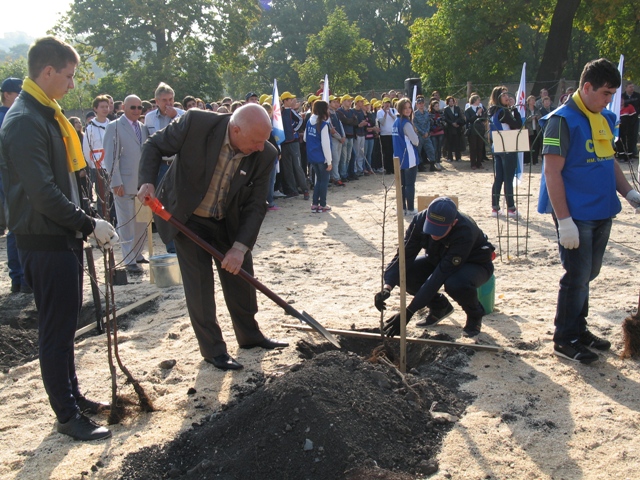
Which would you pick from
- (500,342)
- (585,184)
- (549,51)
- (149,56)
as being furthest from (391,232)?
(149,56)

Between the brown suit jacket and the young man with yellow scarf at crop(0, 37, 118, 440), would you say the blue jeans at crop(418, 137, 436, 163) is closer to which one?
the brown suit jacket

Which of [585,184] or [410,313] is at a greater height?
[585,184]

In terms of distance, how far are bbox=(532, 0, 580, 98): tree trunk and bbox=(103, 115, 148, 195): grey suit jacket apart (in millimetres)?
19368

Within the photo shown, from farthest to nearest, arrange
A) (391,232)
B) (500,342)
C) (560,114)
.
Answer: (391,232) → (500,342) → (560,114)

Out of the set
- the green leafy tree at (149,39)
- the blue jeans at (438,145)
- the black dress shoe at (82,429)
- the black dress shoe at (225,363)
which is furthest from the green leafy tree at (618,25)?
the black dress shoe at (82,429)

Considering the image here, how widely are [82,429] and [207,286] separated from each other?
4.46ft

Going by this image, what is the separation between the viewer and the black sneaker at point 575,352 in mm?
4457

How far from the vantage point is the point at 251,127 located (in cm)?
403

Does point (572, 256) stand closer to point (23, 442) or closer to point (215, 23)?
point (23, 442)

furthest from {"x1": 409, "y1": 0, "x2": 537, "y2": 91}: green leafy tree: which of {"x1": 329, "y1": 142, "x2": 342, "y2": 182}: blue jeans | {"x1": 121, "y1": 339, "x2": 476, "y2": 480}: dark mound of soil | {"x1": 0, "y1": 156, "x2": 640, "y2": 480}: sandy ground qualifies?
{"x1": 121, "y1": 339, "x2": 476, "y2": 480}: dark mound of soil

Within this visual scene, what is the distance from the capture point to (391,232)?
938 cm

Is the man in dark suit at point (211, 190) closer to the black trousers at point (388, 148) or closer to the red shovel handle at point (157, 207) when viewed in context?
the red shovel handle at point (157, 207)

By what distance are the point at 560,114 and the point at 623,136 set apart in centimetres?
1404

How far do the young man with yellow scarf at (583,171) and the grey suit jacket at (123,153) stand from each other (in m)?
4.78
